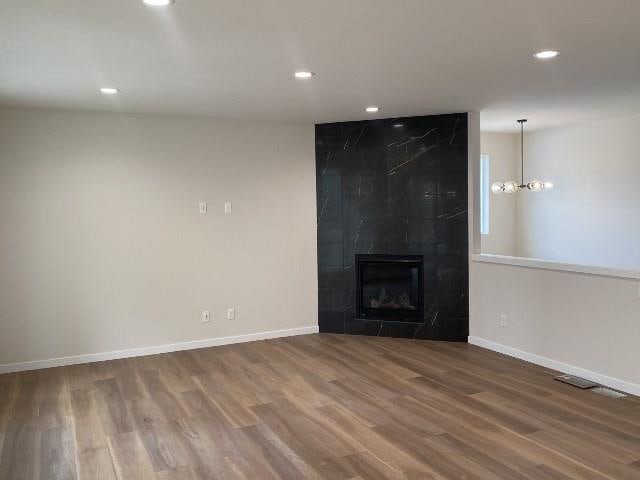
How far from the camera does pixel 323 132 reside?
589cm

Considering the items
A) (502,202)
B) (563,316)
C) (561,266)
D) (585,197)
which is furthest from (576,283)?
(502,202)

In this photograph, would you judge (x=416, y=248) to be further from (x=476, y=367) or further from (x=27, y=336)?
(x=27, y=336)

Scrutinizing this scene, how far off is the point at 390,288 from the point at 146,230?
263cm

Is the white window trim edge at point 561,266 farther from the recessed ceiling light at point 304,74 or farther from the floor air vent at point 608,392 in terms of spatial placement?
the recessed ceiling light at point 304,74

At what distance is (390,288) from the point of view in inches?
231

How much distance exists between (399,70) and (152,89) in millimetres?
1872

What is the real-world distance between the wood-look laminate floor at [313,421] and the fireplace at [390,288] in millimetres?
788

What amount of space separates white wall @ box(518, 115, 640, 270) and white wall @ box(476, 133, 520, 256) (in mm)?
140

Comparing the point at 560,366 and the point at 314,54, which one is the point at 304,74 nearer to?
the point at 314,54

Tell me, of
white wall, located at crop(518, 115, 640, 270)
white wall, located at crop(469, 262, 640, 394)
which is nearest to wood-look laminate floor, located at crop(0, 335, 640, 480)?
white wall, located at crop(469, 262, 640, 394)

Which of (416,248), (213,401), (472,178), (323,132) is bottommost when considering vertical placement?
(213,401)


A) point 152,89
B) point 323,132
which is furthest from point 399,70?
point 323,132

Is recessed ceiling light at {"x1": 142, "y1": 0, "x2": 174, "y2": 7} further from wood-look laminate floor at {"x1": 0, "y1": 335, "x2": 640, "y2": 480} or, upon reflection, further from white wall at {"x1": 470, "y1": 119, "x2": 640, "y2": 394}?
white wall at {"x1": 470, "y1": 119, "x2": 640, "y2": 394}

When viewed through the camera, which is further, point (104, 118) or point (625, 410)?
point (104, 118)
